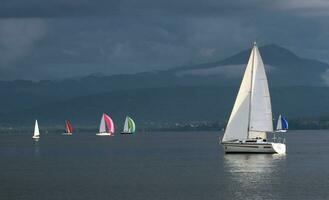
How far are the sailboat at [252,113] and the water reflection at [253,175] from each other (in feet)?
4.92

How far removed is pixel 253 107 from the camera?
10575 centimetres

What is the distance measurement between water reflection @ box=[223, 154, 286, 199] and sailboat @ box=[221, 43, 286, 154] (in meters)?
1.50

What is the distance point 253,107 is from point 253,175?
23.4 meters

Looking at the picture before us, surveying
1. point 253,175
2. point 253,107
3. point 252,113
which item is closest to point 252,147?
point 252,113

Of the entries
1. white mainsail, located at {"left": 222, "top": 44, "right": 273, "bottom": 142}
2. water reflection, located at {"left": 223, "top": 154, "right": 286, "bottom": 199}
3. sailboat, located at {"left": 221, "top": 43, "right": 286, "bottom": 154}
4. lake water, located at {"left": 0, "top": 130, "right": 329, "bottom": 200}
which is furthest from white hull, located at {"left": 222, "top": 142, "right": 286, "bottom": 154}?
white mainsail, located at {"left": 222, "top": 44, "right": 273, "bottom": 142}

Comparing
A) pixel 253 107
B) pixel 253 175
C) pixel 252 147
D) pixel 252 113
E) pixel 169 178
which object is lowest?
pixel 169 178

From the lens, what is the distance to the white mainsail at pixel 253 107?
10544 cm

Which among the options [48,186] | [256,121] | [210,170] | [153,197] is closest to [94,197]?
[153,197]

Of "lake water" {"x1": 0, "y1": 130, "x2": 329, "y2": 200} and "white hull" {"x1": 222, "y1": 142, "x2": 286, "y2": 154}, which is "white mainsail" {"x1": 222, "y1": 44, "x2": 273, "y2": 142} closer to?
"white hull" {"x1": 222, "y1": 142, "x2": 286, "y2": 154}

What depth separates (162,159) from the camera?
373 ft

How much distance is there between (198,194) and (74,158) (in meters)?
52.3

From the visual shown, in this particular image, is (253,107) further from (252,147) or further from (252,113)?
(252,147)

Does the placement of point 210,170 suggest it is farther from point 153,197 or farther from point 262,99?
point 153,197

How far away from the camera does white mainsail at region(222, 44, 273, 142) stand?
105 meters
